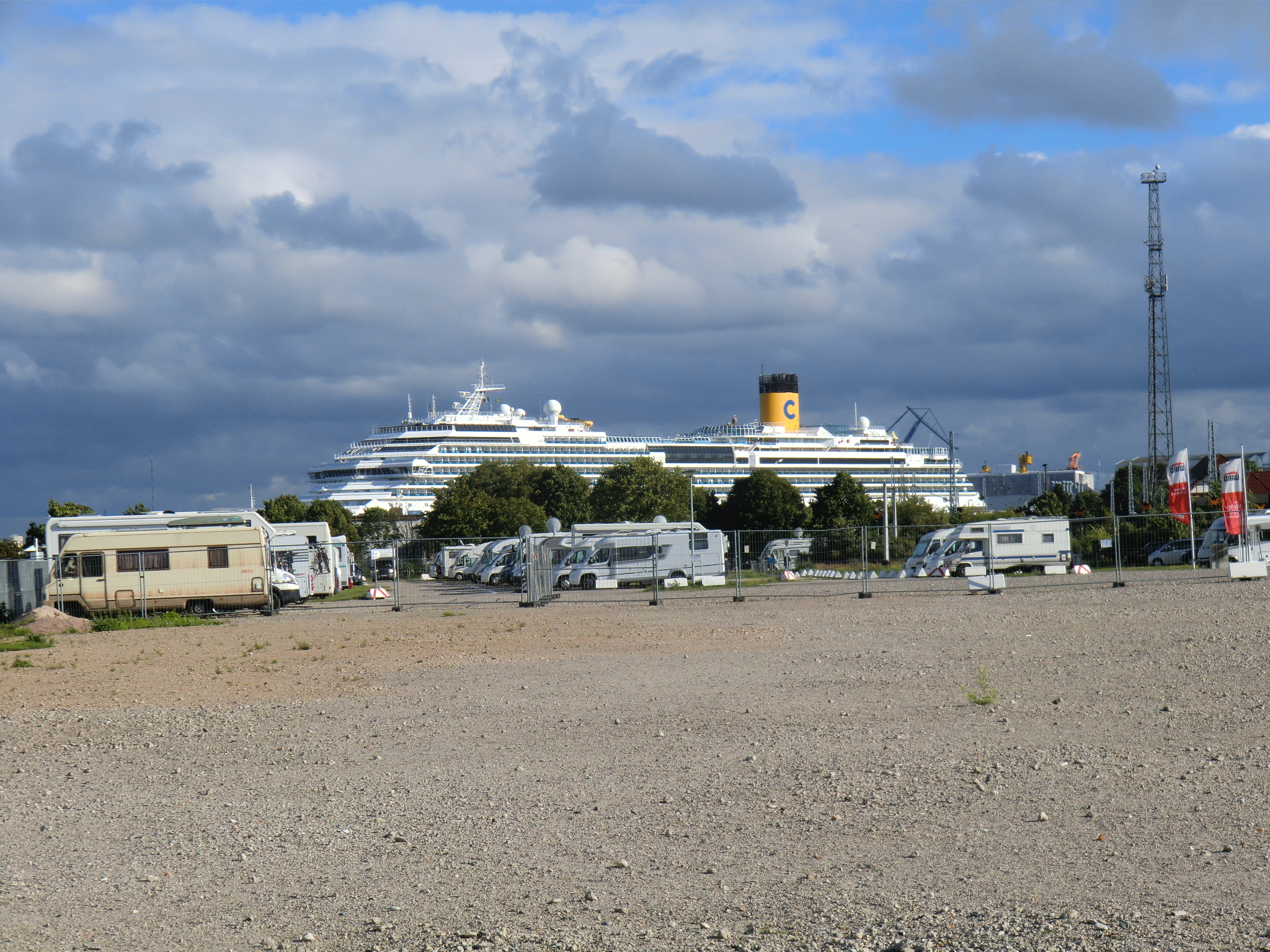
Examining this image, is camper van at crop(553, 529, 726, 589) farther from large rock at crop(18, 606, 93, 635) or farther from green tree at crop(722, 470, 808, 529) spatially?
green tree at crop(722, 470, 808, 529)

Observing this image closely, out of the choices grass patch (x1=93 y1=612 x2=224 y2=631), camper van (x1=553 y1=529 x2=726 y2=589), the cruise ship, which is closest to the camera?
grass patch (x1=93 y1=612 x2=224 y2=631)

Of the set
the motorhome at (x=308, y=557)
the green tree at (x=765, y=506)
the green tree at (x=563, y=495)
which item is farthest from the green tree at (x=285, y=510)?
the motorhome at (x=308, y=557)

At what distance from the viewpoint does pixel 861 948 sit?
14.7 ft

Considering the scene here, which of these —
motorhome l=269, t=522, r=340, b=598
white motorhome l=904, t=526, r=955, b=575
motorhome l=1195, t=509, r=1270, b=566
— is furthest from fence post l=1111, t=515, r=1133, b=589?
motorhome l=269, t=522, r=340, b=598

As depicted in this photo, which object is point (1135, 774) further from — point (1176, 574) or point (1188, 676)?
point (1176, 574)

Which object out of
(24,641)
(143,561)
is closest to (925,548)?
(143,561)

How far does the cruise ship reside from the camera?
104 metres

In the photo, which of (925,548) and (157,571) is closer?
(157,571)

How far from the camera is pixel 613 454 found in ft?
379

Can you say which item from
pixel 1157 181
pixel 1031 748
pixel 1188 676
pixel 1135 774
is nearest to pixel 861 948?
pixel 1135 774

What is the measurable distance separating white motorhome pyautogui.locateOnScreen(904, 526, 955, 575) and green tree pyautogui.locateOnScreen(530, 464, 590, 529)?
42.6 m

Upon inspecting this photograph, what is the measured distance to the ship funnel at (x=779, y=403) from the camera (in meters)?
131

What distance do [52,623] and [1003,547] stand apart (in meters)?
27.0

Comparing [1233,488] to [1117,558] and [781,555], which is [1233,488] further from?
[781,555]
